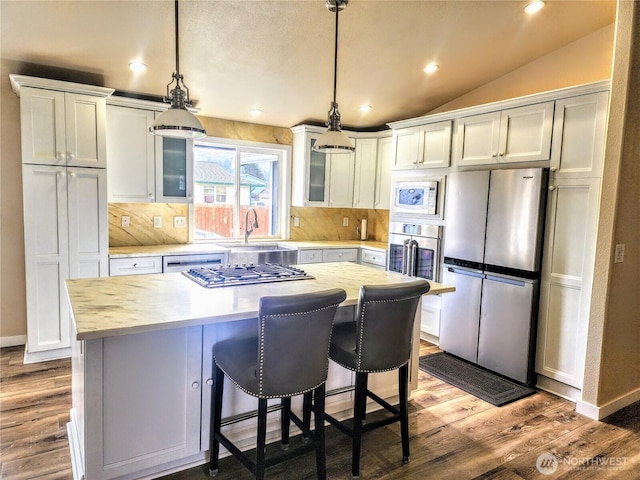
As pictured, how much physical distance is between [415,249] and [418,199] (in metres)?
0.51

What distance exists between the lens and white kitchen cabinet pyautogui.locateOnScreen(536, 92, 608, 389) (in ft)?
9.34

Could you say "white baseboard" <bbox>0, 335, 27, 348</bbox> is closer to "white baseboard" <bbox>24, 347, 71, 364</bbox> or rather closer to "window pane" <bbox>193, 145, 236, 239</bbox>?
"white baseboard" <bbox>24, 347, 71, 364</bbox>

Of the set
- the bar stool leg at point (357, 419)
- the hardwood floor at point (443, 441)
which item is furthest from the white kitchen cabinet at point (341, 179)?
the bar stool leg at point (357, 419)

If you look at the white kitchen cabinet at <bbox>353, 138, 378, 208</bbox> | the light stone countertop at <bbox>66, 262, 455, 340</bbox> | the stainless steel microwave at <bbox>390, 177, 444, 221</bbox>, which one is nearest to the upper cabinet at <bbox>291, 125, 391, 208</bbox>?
the white kitchen cabinet at <bbox>353, 138, 378, 208</bbox>

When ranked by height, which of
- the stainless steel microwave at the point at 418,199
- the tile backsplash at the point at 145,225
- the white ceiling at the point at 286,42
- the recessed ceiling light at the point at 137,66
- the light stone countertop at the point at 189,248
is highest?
the white ceiling at the point at 286,42

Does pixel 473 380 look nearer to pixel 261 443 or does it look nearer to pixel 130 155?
pixel 261 443

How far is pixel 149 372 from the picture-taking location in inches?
73.7

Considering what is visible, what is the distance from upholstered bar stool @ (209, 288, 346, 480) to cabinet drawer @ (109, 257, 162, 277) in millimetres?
2073

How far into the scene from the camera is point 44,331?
11.1ft

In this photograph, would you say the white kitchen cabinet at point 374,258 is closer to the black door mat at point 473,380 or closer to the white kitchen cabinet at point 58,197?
the black door mat at point 473,380

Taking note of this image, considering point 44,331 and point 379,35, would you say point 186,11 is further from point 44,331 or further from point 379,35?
point 44,331

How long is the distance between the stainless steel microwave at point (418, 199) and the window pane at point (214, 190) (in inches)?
75.3

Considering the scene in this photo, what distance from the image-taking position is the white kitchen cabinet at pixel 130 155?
3703 millimetres

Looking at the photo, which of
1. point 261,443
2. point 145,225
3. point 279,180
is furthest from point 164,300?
point 279,180
